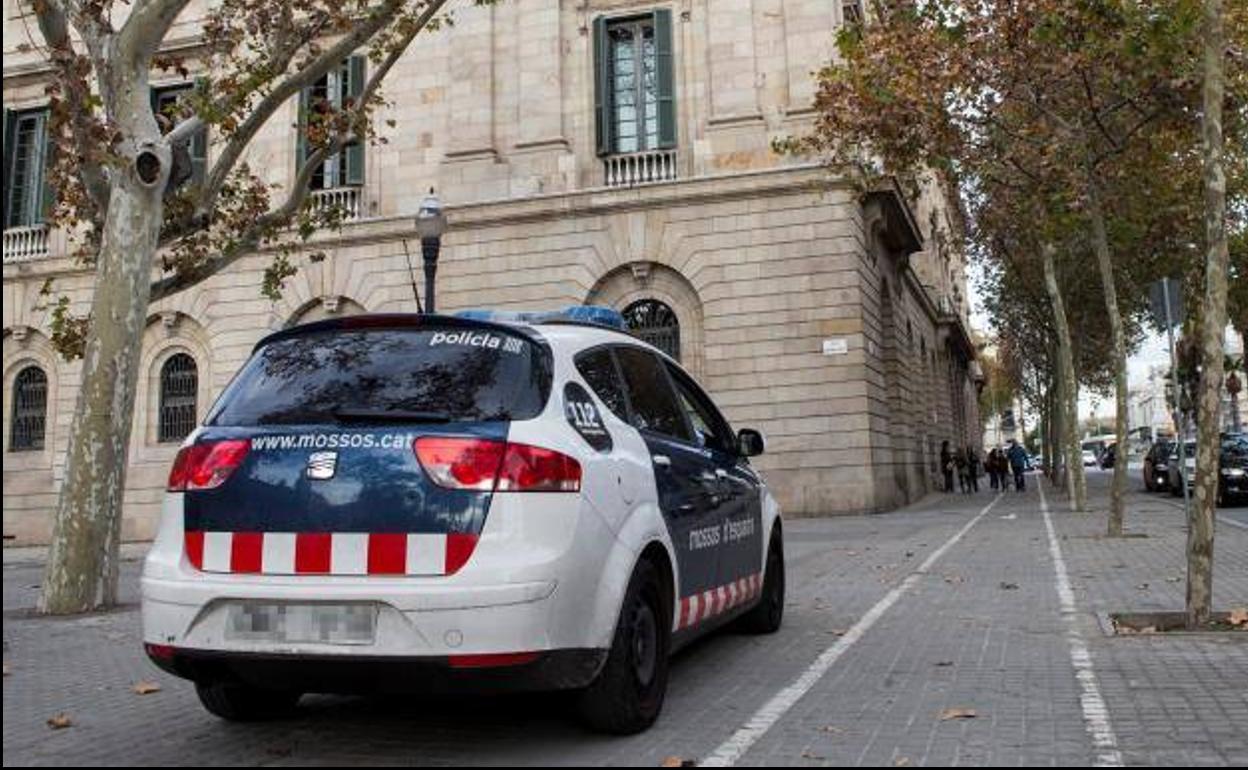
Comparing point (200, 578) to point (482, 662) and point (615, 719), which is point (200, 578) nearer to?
point (482, 662)

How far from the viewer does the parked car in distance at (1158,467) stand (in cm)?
2836

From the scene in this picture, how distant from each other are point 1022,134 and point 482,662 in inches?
516

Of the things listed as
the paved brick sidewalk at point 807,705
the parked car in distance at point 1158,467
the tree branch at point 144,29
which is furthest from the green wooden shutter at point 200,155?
the parked car in distance at point 1158,467

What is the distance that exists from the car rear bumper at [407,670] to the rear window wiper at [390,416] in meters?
0.87

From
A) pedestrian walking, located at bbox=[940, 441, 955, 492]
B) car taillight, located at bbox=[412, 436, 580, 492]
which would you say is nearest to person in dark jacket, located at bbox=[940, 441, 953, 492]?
pedestrian walking, located at bbox=[940, 441, 955, 492]

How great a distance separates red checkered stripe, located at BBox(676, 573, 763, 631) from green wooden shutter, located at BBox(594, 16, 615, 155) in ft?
56.0

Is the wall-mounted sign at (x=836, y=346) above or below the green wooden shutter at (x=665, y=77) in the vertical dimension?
below

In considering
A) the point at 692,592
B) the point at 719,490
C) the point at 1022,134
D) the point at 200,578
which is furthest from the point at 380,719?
the point at 1022,134

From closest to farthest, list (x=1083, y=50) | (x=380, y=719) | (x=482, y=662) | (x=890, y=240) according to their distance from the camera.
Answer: (x=482, y=662) < (x=380, y=719) < (x=1083, y=50) < (x=890, y=240)

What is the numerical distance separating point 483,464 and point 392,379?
62cm

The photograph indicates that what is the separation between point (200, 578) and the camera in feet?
13.4

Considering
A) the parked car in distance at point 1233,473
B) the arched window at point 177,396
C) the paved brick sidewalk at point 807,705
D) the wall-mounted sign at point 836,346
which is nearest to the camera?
the paved brick sidewalk at point 807,705

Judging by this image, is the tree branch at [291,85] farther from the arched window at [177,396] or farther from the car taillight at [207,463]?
the arched window at [177,396]

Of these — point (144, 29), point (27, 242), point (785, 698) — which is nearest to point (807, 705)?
point (785, 698)
